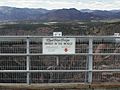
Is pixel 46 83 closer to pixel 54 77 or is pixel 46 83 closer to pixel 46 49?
pixel 54 77

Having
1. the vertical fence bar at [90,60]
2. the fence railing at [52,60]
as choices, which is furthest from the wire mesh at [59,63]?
the vertical fence bar at [90,60]

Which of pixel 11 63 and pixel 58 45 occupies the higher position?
pixel 58 45

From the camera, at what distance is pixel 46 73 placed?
38.7ft

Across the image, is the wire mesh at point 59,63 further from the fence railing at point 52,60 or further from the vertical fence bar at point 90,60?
the vertical fence bar at point 90,60

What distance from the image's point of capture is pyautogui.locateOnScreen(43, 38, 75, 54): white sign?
11633 millimetres

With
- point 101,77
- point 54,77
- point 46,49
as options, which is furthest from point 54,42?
point 101,77

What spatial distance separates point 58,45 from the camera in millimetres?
11688

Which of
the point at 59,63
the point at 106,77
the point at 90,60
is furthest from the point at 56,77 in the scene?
the point at 106,77

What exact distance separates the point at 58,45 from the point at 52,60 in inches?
21.7

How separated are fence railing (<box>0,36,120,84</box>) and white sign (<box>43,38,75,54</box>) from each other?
0.36ft

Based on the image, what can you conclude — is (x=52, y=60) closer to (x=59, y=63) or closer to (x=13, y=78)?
(x=59, y=63)

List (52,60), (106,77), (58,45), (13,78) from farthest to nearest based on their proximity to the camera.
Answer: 1. (106,77)
2. (52,60)
3. (13,78)
4. (58,45)

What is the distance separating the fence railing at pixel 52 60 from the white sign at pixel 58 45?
0.11 m

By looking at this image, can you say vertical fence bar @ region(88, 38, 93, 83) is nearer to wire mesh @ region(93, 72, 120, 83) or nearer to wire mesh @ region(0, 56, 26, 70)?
wire mesh @ region(93, 72, 120, 83)
